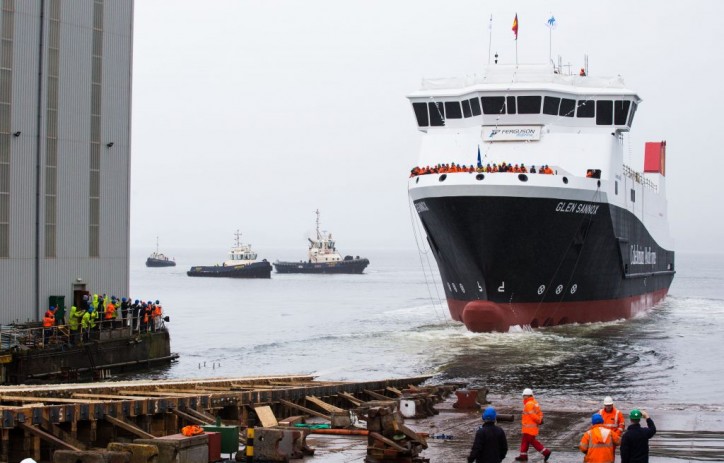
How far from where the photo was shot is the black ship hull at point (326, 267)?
137 metres

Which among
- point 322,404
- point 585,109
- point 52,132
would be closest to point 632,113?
point 585,109

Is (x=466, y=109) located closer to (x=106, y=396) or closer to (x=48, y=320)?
(x=48, y=320)

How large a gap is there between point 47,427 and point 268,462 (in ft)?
10.9

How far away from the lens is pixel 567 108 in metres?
37.4

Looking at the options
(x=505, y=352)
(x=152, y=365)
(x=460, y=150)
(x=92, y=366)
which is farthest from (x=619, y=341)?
(x=92, y=366)

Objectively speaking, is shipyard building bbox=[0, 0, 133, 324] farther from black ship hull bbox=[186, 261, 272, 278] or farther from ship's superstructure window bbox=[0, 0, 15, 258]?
black ship hull bbox=[186, 261, 272, 278]

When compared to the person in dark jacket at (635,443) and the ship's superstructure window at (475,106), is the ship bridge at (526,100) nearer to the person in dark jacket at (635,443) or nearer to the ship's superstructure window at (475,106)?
the ship's superstructure window at (475,106)

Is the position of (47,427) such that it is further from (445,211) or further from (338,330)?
(338,330)

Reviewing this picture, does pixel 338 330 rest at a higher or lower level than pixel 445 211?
lower

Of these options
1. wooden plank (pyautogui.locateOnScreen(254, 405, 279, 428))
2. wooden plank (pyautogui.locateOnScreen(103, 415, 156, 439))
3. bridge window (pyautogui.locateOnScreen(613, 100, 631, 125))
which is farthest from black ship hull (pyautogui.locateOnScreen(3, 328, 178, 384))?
bridge window (pyautogui.locateOnScreen(613, 100, 631, 125))

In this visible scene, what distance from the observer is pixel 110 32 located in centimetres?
3134

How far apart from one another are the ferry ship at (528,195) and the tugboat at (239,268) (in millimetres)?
84258

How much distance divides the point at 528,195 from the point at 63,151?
15129 mm

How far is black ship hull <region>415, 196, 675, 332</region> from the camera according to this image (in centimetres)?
3281
